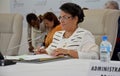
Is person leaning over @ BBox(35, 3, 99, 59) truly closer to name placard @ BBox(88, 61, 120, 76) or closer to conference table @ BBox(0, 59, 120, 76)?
conference table @ BBox(0, 59, 120, 76)

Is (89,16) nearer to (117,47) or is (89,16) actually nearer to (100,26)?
(100,26)

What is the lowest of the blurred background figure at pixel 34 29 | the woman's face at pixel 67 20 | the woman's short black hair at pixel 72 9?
the blurred background figure at pixel 34 29

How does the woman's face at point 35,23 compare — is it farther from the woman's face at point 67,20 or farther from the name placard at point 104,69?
the name placard at point 104,69

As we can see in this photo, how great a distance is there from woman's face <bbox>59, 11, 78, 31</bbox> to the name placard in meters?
1.15

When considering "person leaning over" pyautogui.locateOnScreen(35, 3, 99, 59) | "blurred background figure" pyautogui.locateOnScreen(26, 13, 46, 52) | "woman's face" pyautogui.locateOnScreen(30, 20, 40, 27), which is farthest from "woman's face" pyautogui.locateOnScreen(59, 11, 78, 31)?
"woman's face" pyautogui.locateOnScreen(30, 20, 40, 27)

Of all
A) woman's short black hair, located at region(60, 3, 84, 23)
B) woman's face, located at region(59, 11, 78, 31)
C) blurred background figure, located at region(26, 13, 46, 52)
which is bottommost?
blurred background figure, located at region(26, 13, 46, 52)

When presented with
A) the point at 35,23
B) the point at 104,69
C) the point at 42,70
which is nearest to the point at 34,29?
the point at 35,23

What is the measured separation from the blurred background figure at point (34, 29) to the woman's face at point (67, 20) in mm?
2229

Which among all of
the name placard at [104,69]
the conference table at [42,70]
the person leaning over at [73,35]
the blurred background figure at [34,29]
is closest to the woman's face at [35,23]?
the blurred background figure at [34,29]

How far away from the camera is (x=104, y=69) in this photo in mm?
1184

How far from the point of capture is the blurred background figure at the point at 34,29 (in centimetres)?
468

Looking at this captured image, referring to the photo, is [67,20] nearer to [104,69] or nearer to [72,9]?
[72,9]

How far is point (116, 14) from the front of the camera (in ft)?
7.88

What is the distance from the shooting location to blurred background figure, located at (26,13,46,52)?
4.68 m
